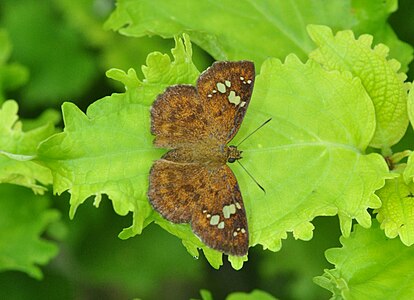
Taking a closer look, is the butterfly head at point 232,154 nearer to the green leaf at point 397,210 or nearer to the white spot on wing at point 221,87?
the white spot on wing at point 221,87

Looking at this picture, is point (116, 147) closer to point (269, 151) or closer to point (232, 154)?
point (232, 154)

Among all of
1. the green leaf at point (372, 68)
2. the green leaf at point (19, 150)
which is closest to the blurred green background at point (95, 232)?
the green leaf at point (19, 150)

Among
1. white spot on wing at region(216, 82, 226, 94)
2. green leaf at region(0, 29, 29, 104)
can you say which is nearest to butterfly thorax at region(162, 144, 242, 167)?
white spot on wing at region(216, 82, 226, 94)

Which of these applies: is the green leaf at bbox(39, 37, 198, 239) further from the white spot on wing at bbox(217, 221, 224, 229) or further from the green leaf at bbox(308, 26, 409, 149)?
the green leaf at bbox(308, 26, 409, 149)

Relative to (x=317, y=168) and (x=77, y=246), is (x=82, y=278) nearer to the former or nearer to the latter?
(x=77, y=246)

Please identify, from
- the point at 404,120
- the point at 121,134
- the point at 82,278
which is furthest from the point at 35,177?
the point at 82,278
